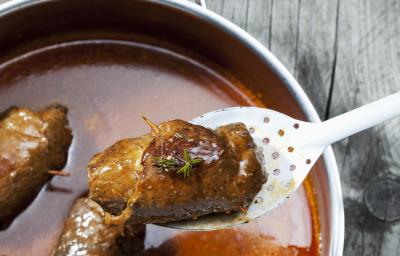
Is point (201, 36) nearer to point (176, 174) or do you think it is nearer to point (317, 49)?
point (317, 49)

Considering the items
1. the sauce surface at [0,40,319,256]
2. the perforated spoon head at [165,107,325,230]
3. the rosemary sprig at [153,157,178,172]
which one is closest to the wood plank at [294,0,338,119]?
the sauce surface at [0,40,319,256]

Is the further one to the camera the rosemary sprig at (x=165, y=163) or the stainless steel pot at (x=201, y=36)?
the stainless steel pot at (x=201, y=36)

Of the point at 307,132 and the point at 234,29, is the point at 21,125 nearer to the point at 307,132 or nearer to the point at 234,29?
the point at 234,29

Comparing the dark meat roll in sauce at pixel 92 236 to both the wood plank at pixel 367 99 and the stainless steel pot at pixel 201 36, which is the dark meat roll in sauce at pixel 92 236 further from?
the wood plank at pixel 367 99

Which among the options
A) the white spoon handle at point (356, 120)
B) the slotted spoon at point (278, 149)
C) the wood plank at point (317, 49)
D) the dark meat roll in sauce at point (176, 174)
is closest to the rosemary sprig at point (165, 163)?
the dark meat roll in sauce at point (176, 174)

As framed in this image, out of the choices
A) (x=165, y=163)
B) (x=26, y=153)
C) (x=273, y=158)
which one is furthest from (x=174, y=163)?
(x=26, y=153)

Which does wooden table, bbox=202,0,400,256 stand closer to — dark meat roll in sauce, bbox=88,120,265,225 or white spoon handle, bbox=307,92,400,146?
white spoon handle, bbox=307,92,400,146

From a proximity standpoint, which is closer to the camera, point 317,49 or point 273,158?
point 273,158
